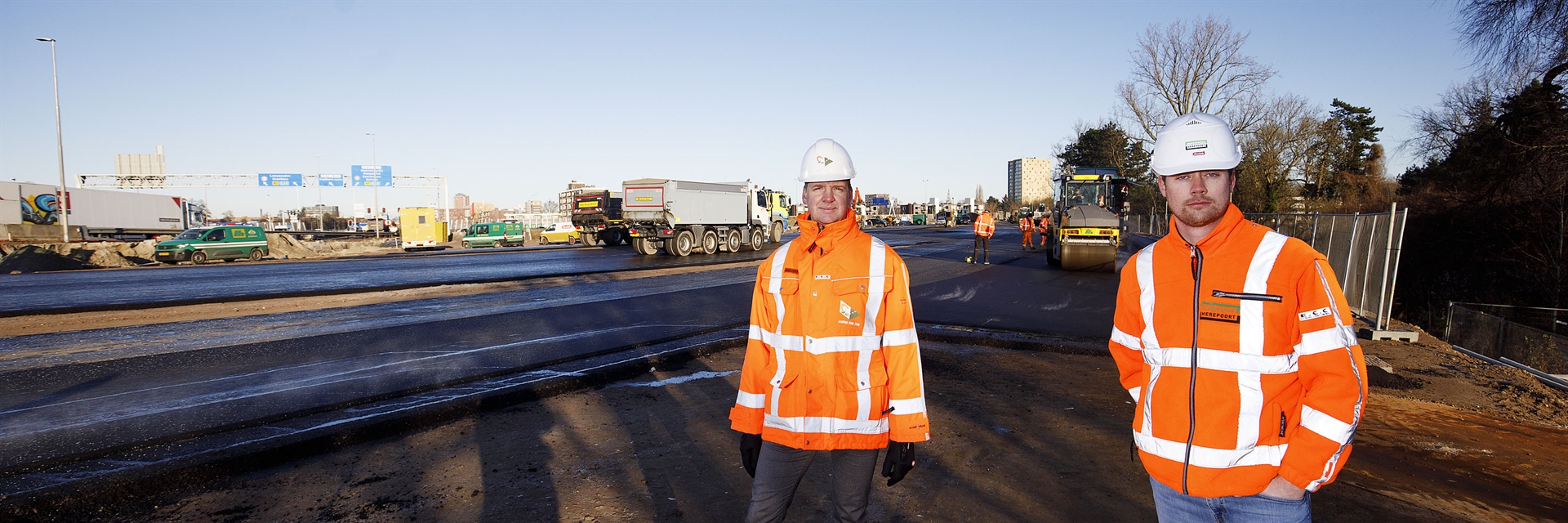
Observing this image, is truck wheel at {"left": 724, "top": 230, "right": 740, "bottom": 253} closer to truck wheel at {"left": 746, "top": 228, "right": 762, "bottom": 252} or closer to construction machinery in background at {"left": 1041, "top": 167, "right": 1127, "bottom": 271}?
truck wheel at {"left": 746, "top": 228, "right": 762, "bottom": 252}

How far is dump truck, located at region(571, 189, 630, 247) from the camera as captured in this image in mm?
32969

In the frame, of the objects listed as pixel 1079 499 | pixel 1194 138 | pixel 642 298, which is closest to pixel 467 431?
pixel 1079 499

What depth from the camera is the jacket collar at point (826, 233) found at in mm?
2793

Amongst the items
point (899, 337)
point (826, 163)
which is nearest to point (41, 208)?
point (826, 163)

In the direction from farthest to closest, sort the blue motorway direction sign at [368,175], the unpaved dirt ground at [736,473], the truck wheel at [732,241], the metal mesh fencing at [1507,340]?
1. the blue motorway direction sign at [368,175]
2. the truck wheel at [732,241]
3. the metal mesh fencing at [1507,340]
4. the unpaved dirt ground at [736,473]

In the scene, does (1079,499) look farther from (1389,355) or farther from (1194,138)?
(1389,355)

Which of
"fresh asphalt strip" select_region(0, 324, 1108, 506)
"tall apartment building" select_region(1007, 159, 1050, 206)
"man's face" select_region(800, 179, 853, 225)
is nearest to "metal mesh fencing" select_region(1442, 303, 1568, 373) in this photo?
"fresh asphalt strip" select_region(0, 324, 1108, 506)

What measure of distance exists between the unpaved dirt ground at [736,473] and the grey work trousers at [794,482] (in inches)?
48.1

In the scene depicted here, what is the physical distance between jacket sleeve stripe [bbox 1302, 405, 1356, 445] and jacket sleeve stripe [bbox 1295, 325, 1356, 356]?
0.15 meters

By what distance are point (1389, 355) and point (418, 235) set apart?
37468 millimetres

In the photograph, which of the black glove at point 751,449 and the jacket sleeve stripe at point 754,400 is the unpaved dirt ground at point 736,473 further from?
the jacket sleeve stripe at point 754,400

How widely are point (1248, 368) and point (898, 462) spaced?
113cm

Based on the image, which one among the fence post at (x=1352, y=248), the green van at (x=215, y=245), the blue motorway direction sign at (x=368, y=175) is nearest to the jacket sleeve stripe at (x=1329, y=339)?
the fence post at (x=1352, y=248)

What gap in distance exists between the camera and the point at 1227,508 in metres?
2.03
